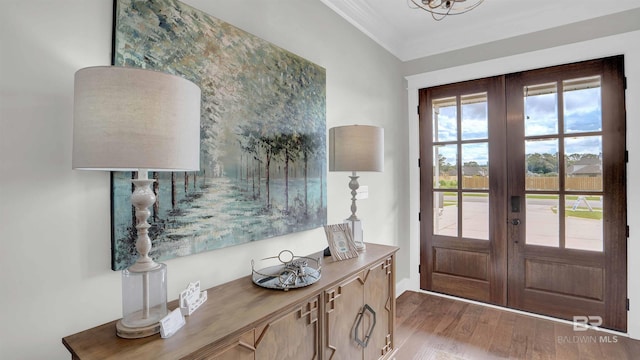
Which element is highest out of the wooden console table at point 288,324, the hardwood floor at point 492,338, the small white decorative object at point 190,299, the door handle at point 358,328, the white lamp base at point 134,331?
the small white decorative object at point 190,299

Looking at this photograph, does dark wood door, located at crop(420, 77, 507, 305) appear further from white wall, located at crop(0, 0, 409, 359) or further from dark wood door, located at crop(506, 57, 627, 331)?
white wall, located at crop(0, 0, 409, 359)

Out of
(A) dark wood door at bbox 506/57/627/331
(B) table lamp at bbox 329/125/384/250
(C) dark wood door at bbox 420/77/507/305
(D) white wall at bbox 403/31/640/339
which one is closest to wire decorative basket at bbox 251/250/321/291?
(B) table lamp at bbox 329/125/384/250

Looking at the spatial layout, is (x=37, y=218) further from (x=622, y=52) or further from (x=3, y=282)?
(x=622, y=52)

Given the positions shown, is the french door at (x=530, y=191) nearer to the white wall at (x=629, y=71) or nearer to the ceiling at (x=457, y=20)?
the white wall at (x=629, y=71)

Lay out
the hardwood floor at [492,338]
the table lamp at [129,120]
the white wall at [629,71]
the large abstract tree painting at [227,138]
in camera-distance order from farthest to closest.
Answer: the white wall at [629,71]
the hardwood floor at [492,338]
the large abstract tree painting at [227,138]
the table lamp at [129,120]

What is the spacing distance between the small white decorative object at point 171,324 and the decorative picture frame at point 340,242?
0.99 metres

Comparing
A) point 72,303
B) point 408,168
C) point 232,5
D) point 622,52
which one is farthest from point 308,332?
point 622,52

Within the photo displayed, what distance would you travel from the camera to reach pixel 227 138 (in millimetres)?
1534

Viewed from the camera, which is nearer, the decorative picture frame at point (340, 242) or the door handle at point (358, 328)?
the door handle at point (358, 328)

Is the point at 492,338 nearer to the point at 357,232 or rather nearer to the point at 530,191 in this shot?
the point at 530,191

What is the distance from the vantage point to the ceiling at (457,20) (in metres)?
2.62

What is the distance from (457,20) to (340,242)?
8.37ft

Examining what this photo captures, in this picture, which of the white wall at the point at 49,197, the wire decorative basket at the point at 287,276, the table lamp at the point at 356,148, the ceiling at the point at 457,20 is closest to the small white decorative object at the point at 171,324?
the white wall at the point at 49,197

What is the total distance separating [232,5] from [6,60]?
3.29 ft
